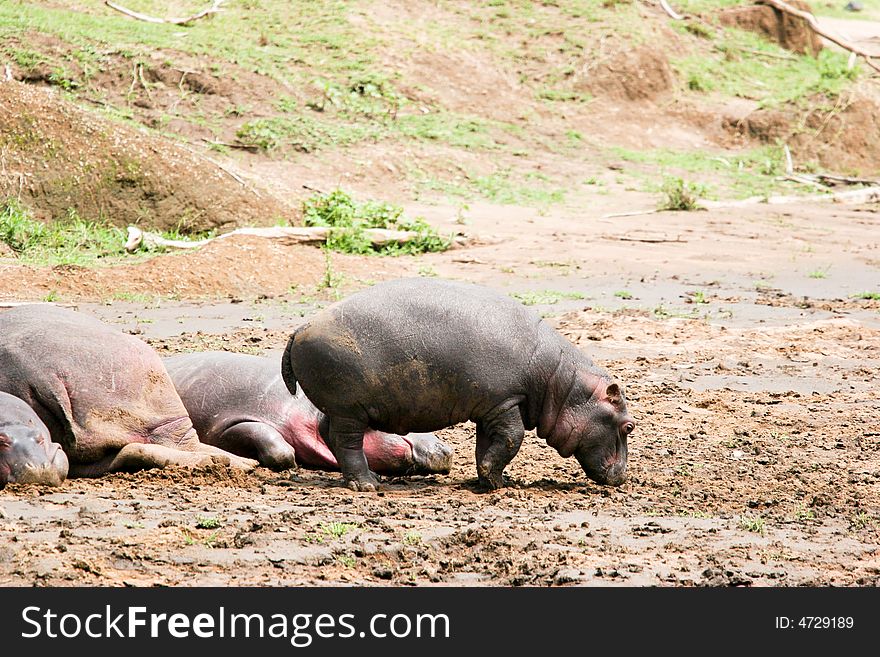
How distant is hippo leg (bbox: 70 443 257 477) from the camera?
607cm

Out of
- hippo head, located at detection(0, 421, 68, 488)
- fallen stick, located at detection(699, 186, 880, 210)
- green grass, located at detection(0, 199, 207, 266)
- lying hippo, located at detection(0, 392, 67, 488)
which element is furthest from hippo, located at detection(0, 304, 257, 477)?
fallen stick, located at detection(699, 186, 880, 210)

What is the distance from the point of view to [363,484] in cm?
623

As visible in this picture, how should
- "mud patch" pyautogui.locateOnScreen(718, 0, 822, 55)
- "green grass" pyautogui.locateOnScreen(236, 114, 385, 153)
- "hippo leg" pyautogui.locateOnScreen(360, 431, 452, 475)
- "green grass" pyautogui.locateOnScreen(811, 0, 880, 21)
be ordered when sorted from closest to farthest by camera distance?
"hippo leg" pyautogui.locateOnScreen(360, 431, 452, 475) → "green grass" pyautogui.locateOnScreen(236, 114, 385, 153) → "mud patch" pyautogui.locateOnScreen(718, 0, 822, 55) → "green grass" pyautogui.locateOnScreen(811, 0, 880, 21)

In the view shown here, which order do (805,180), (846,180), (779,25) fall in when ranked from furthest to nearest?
1. (779,25)
2. (846,180)
3. (805,180)

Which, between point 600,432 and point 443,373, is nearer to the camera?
point 443,373

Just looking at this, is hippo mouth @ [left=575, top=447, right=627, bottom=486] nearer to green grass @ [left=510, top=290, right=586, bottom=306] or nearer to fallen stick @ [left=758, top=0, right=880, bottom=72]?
green grass @ [left=510, top=290, right=586, bottom=306]

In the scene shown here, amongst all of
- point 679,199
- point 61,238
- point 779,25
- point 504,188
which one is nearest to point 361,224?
point 61,238

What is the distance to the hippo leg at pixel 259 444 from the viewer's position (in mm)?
6621

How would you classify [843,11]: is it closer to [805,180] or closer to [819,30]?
[819,30]

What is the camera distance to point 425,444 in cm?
695

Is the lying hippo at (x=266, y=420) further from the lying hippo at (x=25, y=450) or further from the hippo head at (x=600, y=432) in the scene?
the lying hippo at (x=25, y=450)

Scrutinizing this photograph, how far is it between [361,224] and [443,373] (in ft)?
25.6

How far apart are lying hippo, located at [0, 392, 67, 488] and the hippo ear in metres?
2.69

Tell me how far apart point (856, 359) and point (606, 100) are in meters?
14.5
